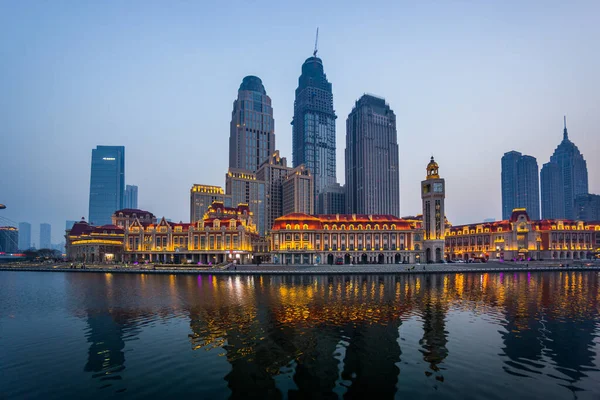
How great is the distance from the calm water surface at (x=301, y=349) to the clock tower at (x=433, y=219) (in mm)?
114819

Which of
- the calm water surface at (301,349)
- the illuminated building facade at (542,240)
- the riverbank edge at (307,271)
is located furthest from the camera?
the illuminated building facade at (542,240)

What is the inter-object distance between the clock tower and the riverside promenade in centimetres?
2666

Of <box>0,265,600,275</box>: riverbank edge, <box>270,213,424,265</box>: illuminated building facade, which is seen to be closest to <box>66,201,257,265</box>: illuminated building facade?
<box>270,213,424,265</box>: illuminated building facade

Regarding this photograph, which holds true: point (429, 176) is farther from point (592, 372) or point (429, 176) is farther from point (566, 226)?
point (592, 372)

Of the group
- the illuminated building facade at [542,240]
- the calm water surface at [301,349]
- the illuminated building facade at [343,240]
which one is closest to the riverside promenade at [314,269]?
the illuminated building facade at [343,240]

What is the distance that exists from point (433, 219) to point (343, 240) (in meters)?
44.1

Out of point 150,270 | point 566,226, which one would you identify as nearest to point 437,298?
point 150,270

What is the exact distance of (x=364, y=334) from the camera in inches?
1369

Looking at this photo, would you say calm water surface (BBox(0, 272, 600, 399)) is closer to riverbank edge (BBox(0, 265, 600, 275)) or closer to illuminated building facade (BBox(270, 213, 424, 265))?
riverbank edge (BBox(0, 265, 600, 275))

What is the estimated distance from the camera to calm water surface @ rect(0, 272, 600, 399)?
22625mm

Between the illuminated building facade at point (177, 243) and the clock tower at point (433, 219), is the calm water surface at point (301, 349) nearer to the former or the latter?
the illuminated building facade at point (177, 243)

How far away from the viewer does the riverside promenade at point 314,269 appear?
11662 cm

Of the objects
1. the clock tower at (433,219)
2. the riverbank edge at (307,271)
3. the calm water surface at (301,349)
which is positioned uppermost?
the clock tower at (433,219)

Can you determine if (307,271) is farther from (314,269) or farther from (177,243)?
(177,243)
